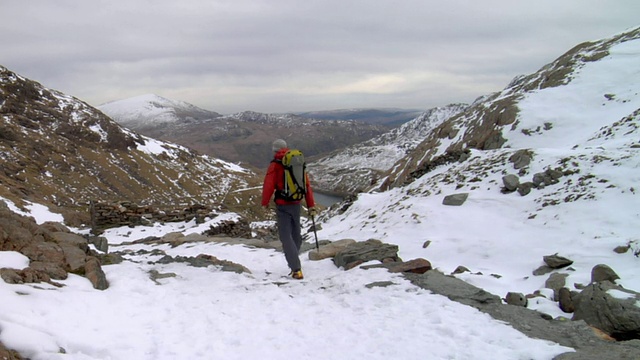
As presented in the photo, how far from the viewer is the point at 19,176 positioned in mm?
95062

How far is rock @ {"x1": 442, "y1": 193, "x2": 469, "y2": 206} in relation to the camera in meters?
17.4

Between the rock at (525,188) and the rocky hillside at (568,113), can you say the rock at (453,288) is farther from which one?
the rocky hillside at (568,113)

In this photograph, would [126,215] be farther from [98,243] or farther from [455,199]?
[455,199]

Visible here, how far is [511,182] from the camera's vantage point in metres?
16.8

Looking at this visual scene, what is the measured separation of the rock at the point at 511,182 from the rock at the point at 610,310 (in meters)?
9.84

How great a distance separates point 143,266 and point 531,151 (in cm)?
1754

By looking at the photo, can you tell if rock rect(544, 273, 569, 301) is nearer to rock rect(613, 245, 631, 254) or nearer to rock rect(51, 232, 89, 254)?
rock rect(613, 245, 631, 254)

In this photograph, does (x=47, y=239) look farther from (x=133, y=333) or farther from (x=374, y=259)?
(x=374, y=259)

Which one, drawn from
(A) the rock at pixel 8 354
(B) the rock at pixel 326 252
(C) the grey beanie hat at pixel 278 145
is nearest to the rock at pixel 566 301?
(B) the rock at pixel 326 252

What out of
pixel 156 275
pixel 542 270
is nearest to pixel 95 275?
pixel 156 275

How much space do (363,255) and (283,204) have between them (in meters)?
2.88

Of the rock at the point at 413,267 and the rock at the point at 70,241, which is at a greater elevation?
the rock at the point at 70,241

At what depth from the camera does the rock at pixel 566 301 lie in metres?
7.47

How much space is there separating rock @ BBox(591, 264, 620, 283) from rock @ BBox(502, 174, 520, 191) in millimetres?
8188
